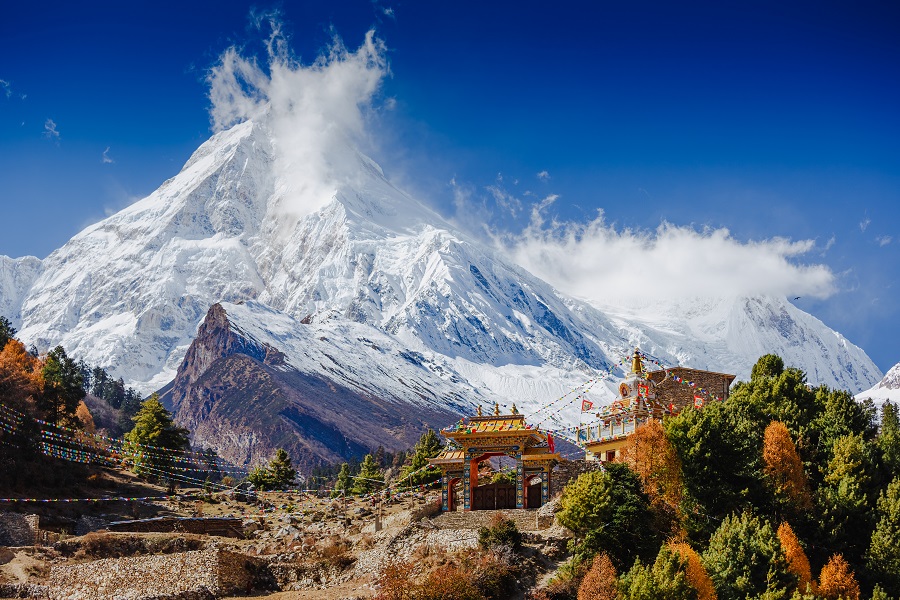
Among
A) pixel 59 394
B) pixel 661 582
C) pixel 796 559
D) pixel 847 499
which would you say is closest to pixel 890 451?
pixel 847 499

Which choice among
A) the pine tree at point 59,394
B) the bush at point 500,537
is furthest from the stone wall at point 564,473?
the pine tree at point 59,394

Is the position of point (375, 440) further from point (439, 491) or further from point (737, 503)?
point (737, 503)

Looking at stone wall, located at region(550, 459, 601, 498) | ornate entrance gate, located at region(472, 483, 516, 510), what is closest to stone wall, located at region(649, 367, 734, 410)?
stone wall, located at region(550, 459, 601, 498)

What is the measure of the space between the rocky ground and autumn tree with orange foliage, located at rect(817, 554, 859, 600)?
10.9 m

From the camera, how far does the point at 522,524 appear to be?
163 feet

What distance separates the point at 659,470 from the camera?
46.7 m

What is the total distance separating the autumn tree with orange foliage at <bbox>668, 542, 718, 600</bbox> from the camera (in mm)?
39094

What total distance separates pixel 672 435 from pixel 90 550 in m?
28.1

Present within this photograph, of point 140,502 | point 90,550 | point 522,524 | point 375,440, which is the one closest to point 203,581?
point 90,550

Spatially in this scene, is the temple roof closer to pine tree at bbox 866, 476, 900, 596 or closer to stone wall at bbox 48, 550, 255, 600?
stone wall at bbox 48, 550, 255, 600

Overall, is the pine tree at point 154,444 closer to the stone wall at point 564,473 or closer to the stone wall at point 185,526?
the stone wall at point 185,526

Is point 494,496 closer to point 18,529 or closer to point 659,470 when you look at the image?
point 659,470

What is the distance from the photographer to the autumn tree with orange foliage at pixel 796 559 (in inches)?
1563

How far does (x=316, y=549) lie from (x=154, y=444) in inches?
1153
